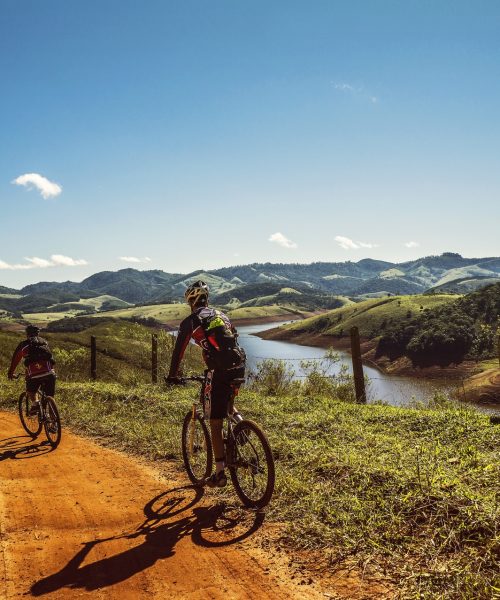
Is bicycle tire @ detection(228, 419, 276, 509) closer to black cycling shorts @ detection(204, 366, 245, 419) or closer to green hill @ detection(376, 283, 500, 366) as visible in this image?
black cycling shorts @ detection(204, 366, 245, 419)

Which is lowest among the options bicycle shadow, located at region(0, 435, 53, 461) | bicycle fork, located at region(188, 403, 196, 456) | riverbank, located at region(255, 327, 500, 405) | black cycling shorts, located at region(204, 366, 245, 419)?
riverbank, located at region(255, 327, 500, 405)

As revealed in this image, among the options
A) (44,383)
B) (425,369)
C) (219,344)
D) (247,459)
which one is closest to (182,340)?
(219,344)

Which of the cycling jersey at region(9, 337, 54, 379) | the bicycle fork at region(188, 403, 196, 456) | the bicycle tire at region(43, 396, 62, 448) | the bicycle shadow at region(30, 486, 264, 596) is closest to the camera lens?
the bicycle shadow at region(30, 486, 264, 596)

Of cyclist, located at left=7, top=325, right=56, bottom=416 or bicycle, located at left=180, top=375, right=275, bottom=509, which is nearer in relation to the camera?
bicycle, located at left=180, top=375, right=275, bottom=509

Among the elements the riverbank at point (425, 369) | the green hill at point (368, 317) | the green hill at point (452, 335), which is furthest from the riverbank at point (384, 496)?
the green hill at point (368, 317)

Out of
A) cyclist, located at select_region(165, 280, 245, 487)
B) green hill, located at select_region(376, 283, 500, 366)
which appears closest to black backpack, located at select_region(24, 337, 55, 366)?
cyclist, located at select_region(165, 280, 245, 487)

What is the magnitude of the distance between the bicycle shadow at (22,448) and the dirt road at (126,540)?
96 cm

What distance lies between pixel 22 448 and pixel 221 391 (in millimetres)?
5592

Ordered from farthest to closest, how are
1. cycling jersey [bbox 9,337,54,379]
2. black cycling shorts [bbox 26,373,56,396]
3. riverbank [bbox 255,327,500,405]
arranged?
riverbank [bbox 255,327,500,405] < black cycling shorts [bbox 26,373,56,396] < cycling jersey [bbox 9,337,54,379]

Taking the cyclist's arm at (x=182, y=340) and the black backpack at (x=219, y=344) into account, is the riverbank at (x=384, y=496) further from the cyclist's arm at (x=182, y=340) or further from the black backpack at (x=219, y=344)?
the cyclist's arm at (x=182, y=340)

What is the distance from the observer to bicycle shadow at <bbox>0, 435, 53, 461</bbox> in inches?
318

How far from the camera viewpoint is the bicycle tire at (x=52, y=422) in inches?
338

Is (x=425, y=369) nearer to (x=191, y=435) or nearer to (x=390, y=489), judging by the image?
(x=191, y=435)

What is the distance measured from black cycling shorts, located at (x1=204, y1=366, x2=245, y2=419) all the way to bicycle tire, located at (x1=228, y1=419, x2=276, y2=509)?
0.28 m
